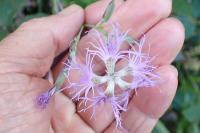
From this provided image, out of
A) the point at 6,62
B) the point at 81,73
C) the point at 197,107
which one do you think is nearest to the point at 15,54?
the point at 6,62

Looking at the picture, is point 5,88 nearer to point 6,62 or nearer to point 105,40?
point 6,62

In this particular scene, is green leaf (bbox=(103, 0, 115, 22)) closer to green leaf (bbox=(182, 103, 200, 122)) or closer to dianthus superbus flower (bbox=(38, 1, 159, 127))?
dianthus superbus flower (bbox=(38, 1, 159, 127))

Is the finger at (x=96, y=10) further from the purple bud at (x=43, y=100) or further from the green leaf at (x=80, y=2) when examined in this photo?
the purple bud at (x=43, y=100)

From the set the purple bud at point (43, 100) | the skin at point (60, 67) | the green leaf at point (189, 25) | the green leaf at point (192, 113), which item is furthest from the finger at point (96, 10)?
the green leaf at point (192, 113)

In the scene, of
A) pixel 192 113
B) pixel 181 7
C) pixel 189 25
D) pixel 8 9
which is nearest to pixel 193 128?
pixel 192 113

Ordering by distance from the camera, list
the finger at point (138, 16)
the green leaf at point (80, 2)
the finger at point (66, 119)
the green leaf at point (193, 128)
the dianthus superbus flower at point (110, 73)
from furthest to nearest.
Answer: the green leaf at point (193, 128) → the green leaf at point (80, 2) → the finger at point (66, 119) → the finger at point (138, 16) → the dianthus superbus flower at point (110, 73)
